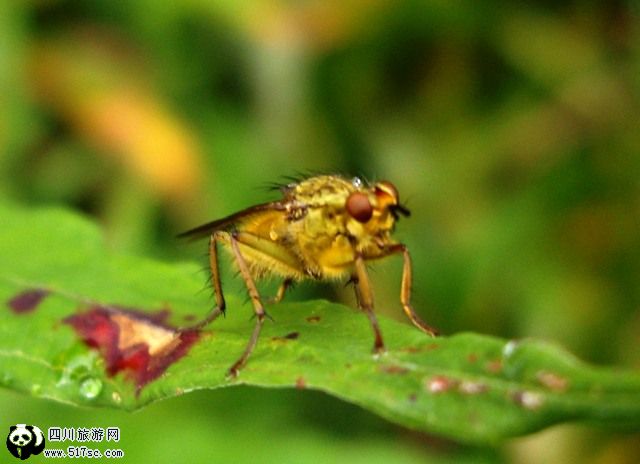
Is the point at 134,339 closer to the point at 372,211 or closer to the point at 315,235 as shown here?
the point at 315,235

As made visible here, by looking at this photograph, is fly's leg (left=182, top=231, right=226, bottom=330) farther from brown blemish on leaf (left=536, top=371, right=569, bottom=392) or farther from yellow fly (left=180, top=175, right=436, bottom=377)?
brown blemish on leaf (left=536, top=371, right=569, bottom=392)

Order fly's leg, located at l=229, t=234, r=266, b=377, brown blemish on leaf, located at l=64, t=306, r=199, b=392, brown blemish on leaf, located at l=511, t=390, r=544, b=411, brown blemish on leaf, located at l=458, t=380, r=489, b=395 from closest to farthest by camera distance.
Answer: brown blemish on leaf, located at l=511, t=390, r=544, b=411 → brown blemish on leaf, located at l=458, t=380, r=489, b=395 → fly's leg, located at l=229, t=234, r=266, b=377 → brown blemish on leaf, located at l=64, t=306, r=199, b=392

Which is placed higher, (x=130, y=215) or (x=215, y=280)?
(x=130, y=215)

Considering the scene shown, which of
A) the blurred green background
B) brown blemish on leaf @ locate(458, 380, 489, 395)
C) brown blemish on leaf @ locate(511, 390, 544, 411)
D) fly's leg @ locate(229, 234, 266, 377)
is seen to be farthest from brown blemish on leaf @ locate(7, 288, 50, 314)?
the blurred green background

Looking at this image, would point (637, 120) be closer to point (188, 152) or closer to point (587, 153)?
point (587, 153)

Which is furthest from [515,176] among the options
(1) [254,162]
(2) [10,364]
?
(2) [10,364]

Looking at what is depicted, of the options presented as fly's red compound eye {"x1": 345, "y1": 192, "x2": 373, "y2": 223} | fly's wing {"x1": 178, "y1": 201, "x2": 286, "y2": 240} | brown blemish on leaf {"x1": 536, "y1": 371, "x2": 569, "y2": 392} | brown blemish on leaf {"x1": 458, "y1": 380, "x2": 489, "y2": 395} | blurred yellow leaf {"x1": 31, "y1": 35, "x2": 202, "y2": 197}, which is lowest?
brown blemish on leaf {"x1": 536, "y1": 371, "x2": 569, "y2": 392}

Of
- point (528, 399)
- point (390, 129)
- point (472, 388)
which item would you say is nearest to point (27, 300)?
point (472, 388)

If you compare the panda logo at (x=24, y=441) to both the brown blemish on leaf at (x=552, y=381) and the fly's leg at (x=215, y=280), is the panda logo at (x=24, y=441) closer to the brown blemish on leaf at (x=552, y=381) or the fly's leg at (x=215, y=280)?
the fly's leg at (x=215, y=280)
